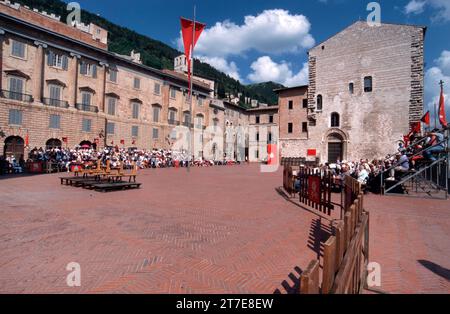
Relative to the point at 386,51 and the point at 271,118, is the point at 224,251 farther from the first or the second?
the point at 271,118

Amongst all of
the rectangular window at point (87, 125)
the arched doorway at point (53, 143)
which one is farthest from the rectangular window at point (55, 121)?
the rectangular window at point (87, 125)

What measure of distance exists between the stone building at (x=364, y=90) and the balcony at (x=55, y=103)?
29.4 metres

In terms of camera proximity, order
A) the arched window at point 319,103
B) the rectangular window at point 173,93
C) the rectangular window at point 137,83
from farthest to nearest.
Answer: the rectangular window at point 173,93, the rectangular window at point 137,83, the arched window at point 319,103

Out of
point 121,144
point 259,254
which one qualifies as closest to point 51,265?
point 259,254

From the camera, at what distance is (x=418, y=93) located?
25.5m

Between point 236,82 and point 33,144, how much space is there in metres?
119

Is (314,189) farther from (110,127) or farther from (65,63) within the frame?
(65,63)

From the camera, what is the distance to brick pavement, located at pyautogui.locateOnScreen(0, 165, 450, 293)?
143 inches

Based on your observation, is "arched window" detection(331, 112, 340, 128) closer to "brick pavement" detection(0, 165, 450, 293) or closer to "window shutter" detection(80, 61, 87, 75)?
"brick pavement" detection(0, 165, 450, 293)

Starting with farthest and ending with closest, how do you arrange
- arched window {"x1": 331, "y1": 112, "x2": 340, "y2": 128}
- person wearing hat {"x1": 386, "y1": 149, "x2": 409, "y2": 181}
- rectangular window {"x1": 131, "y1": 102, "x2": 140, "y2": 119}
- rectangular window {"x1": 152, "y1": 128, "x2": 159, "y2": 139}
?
rectangular window {"x1": 152, "y1": 128, "x2": 159, "y2": 139} → rectangular window {"x1": 131, "y1": 102, "x2": 140, "y2": 119} → arched window {"x1": 331, "y1": 112, "x2": 340, "y2": 128} → person wearing hat {"x1": 386, "y1": 149, "x2": 409, "y2": 181}

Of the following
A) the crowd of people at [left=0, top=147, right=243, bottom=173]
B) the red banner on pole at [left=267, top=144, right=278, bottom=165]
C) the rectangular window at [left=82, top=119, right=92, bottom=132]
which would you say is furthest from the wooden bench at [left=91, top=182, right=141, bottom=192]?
the red banner on pole at [left=267, top=144, right=278, bottom=165]

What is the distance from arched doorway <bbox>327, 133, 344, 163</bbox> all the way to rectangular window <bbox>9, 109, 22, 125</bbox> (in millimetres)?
33934

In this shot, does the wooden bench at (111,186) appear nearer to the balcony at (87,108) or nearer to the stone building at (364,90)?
the balcony at (87,108)

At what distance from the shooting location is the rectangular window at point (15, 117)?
77.6 ft
